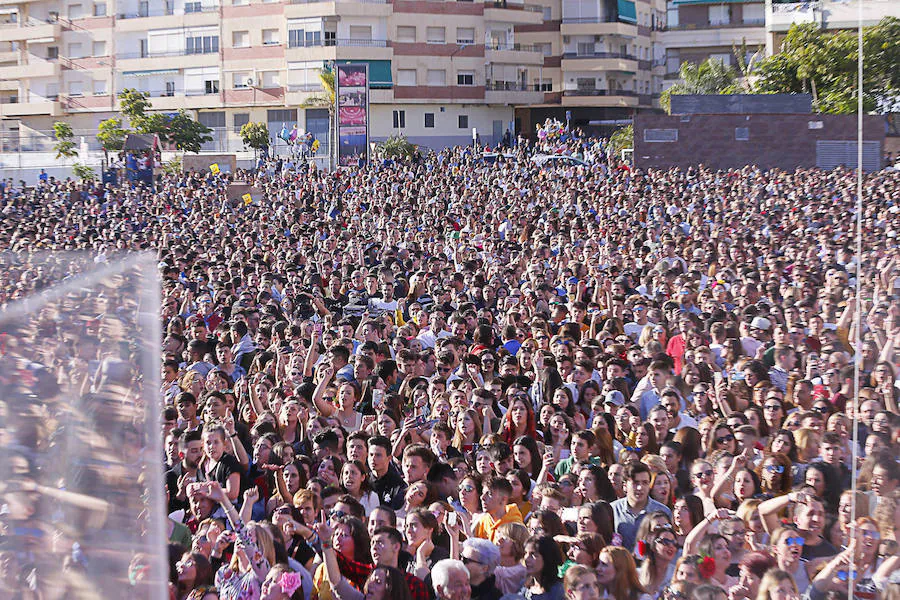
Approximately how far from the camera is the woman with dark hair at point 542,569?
5047 mm

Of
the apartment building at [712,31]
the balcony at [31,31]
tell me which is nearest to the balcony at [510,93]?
the apartment building at [712,31]

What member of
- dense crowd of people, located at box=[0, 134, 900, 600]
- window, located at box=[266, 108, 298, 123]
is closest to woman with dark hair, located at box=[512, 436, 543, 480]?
dense crowd of people, located at box=[0, 134, 900, 600]

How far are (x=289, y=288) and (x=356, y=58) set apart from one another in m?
40.4

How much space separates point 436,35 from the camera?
54094 mm

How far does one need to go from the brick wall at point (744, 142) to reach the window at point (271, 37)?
23.4 metres

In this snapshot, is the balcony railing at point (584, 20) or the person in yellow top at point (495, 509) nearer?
the person in yellow top at point (495, 509)

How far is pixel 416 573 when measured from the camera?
16.9 ft

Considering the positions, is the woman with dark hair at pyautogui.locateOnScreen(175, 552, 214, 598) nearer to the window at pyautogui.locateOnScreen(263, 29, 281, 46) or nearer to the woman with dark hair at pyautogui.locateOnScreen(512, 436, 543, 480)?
the woman with dark hair at pyautogui.locateOnScreen(512, 436, 543, 480)

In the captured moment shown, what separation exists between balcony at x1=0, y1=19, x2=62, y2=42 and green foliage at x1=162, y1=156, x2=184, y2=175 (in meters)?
18.9

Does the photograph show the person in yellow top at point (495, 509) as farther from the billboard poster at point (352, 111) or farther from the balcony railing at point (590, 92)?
the balcony railing at point (590, 92)

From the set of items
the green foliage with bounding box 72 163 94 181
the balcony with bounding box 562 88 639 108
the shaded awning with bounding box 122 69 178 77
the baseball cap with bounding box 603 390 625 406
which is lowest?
A: the baseball cap with bounding box 603 390 625 406

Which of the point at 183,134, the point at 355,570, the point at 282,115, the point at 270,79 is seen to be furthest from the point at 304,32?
the point at 355,570

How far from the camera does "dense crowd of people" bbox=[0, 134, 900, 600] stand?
16.1 ft

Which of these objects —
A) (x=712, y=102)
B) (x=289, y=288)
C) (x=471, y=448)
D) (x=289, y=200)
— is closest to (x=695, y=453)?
(x=471, y=448)
